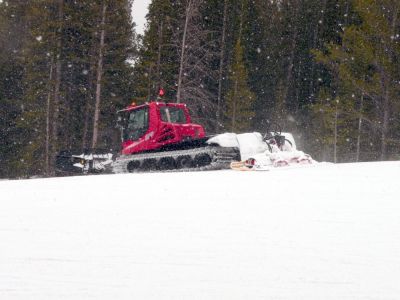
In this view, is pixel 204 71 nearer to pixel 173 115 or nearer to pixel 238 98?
pixel 238 98

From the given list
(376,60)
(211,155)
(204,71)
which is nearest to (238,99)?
(204,71)

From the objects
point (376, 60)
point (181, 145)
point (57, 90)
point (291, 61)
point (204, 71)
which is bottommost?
point (181, 145)

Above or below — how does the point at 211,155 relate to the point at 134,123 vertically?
below

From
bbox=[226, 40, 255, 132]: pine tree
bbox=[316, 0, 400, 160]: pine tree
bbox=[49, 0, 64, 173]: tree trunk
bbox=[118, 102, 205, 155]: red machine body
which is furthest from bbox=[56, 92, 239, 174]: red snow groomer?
bbox=[226, 40, 255, 132]: pine tree

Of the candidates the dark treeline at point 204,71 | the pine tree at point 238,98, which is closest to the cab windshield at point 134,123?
the dark treeline at point 204,71

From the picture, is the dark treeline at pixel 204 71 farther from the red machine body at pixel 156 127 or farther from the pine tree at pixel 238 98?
the red machine body at pixel 156 127

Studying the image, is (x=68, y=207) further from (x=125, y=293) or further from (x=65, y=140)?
(x=65, y=140)

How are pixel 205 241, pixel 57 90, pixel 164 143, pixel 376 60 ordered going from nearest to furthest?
pixel 205 241 < pixel 164 143 < pixel 376 60 < pixel 57 90

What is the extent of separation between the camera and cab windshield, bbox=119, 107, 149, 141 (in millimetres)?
16172

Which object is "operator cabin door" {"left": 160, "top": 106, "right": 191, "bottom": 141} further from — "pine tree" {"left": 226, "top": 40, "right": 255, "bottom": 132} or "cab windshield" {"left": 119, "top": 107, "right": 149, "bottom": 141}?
"pine tree" {"left": 226, "top": 40, "right": 255, "bottom": 132}

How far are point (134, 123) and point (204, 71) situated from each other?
29.2 ft

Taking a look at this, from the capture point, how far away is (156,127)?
52.1 ft

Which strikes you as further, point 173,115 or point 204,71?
point 204,71

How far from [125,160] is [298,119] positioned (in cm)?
2104
